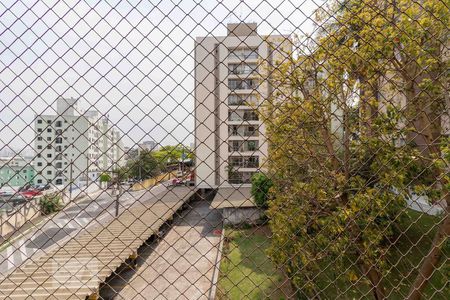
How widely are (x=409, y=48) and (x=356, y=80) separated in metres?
0.41

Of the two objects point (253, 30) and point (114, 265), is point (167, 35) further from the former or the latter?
point (114, 265)

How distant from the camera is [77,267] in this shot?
4.92m

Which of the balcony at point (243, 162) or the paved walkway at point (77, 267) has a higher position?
the balcony at point (243, 162)

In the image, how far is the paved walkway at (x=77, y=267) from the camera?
1.67 metres

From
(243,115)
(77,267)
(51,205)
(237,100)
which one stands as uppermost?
(237,100)

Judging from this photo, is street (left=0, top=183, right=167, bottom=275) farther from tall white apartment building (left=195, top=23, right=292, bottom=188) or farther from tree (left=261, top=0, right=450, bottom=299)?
tree (left=261, top=0, right=450, bottom=299)

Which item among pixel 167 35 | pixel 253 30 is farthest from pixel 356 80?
pixel 167 35

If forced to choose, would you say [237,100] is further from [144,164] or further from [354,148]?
[354,148]

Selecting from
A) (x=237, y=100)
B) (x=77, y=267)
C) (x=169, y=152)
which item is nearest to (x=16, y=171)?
(x=169, y=152)

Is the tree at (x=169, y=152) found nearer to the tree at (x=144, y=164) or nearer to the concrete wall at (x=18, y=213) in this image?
the tree at (x=144, y=164)

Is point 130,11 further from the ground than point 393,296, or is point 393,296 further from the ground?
point 130,11

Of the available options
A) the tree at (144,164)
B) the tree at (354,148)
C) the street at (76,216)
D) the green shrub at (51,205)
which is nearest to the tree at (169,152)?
the tree at (144,164)

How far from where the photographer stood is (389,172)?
2383 mm

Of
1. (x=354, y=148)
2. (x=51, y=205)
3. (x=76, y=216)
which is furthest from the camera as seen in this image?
(x=354, y=148)
